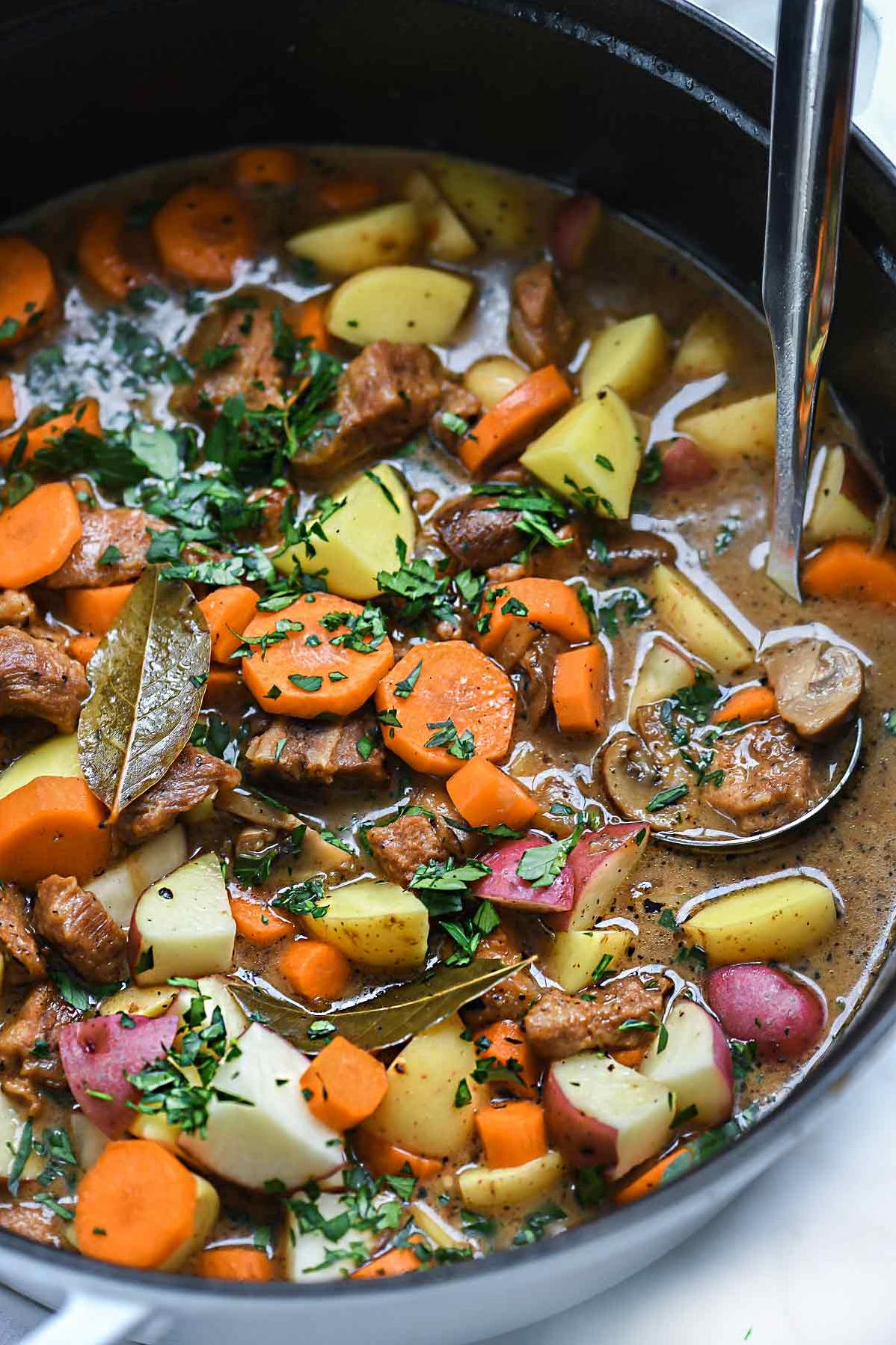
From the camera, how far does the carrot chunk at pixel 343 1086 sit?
2439 millimetres

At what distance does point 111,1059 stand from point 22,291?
1.99 meters

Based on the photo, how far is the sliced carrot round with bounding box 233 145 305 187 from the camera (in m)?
3.56

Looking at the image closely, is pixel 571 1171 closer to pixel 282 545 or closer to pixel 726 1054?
pixel 726 1054

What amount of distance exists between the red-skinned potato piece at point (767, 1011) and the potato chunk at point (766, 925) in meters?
0.05

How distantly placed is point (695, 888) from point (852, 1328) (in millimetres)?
857

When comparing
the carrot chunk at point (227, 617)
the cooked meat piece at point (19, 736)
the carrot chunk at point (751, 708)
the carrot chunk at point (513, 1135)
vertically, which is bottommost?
the carrot chunk at point (513, 1135)

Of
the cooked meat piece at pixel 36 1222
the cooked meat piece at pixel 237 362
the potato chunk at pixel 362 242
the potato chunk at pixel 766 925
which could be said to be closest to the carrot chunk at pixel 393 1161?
the cooked meat piece at pixel 36 1222

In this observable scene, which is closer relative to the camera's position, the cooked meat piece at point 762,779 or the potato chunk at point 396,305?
the cooked meat piece at point 762,779

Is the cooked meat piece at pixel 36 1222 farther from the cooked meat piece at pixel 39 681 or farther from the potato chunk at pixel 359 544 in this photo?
the potato chunk at pixel 359 544

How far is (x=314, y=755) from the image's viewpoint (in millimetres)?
Answer: 2812

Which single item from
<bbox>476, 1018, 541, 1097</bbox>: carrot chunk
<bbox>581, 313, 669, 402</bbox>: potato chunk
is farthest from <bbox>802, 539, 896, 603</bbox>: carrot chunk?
<bbox>476, 1018, 541, 1097</bbox>: carrot chunk

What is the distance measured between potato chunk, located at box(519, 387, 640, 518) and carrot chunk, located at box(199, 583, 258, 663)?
73cm

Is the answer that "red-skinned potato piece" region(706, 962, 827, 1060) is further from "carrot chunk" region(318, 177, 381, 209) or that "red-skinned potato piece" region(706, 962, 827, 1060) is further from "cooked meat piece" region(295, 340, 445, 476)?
"carrot chunk" region(318, 177, 381, 209)

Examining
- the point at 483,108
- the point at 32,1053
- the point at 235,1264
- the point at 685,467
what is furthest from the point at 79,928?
the point at 483,108
